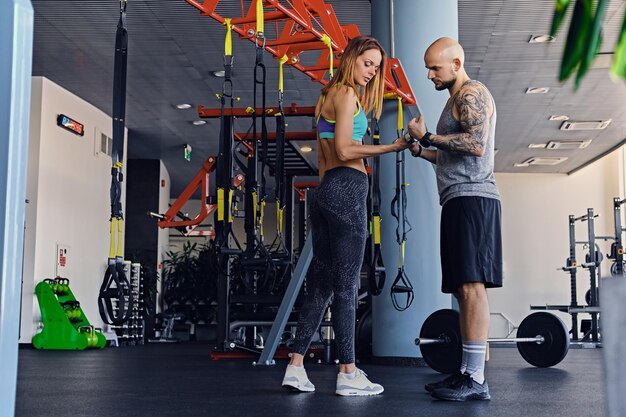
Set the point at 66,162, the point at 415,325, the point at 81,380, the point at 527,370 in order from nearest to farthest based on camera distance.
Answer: the point at 81,380
the point at 527,370
the point at 415,325
the point at 66,162

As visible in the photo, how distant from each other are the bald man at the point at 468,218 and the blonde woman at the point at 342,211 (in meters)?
0.19

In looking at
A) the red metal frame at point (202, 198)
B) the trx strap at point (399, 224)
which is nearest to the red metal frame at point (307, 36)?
the trx strap at point (399, 224)

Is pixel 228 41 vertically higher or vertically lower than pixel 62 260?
higher

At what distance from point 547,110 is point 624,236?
5920 mm

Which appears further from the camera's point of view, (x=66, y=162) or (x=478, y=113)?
(x=66, y=162)

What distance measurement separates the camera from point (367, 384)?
265cm

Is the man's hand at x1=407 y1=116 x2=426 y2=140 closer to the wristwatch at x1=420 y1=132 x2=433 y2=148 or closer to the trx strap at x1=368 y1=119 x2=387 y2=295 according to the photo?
the wristwatch at x1=420 y1=132 x2=433 y2=148

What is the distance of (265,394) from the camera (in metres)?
2.73

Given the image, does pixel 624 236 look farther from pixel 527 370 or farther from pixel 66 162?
pixel 527 370

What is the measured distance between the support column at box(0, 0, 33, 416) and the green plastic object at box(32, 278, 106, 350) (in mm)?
6913

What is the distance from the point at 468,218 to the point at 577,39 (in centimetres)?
211

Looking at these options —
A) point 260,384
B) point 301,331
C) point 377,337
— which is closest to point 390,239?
point 377,337

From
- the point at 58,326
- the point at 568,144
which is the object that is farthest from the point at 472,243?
the point at 568,144

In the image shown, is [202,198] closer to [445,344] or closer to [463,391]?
[445,344]
